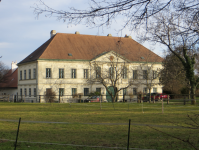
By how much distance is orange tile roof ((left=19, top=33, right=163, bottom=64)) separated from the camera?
49906 millimetres

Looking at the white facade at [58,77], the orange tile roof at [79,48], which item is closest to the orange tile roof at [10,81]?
the orange tile roof at [79,48]

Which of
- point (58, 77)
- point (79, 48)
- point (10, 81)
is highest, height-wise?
point (79, 48)

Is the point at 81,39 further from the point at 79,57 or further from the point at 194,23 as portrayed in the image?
the point at 194,23

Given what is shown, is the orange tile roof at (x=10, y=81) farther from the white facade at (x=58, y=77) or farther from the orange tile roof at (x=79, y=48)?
the white facade at (x=58, y=77)

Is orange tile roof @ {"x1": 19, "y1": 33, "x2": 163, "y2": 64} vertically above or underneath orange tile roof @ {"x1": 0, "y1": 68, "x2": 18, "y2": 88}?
above

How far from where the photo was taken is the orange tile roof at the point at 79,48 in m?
49.9

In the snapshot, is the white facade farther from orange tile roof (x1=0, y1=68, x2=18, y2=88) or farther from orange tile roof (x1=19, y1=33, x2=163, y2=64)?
orange tile roof (x1=0, y1=68, x2=18, y2=88)

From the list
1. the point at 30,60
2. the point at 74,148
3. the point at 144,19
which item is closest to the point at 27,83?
the point at 30,60

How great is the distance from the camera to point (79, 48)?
52.9m

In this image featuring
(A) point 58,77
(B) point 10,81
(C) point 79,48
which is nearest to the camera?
(A) point 58,77

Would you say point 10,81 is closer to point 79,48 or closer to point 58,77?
point 58,77

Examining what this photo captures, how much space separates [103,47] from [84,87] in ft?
29.4

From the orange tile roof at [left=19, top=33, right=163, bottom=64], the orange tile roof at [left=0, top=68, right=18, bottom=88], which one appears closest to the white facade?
the orange tile roof at [left=19, top=33, right=163, bottom=64]

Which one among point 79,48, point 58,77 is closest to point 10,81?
point 58,77
